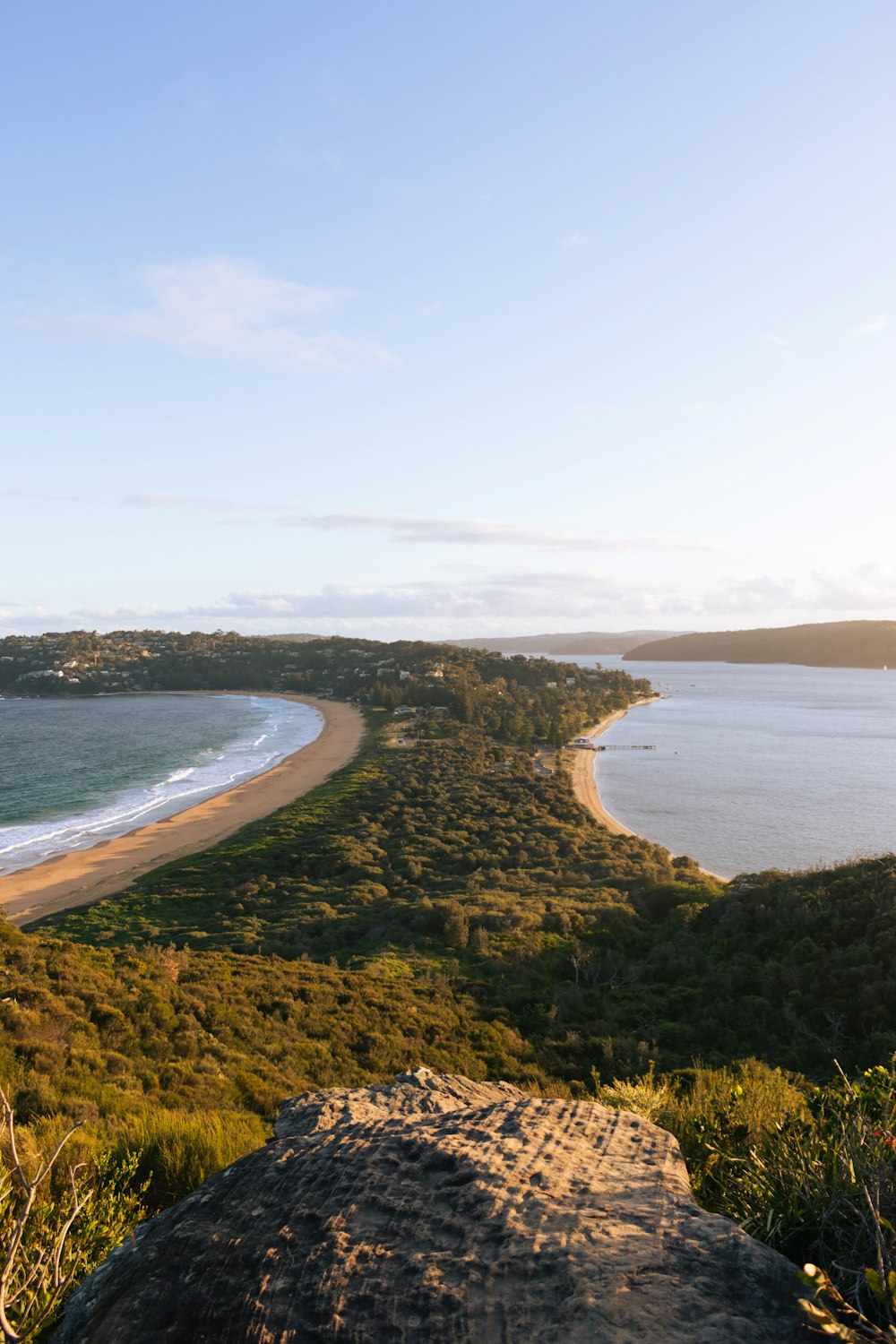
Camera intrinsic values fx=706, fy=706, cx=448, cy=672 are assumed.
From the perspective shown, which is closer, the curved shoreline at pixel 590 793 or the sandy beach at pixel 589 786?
the curved shoreline at pixel 590 793

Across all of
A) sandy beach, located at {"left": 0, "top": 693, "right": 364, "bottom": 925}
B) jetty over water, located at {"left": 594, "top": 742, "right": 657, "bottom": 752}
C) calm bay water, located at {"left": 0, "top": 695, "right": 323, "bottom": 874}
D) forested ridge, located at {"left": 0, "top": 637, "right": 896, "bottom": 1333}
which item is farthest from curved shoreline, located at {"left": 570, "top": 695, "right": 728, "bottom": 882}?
calm bay water, located at {"left": 0, "top": 695, "right": 323, "bottom": 874}

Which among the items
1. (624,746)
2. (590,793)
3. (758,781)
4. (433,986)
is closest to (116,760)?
(590,793)

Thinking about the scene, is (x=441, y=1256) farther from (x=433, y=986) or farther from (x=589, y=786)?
(x=589, y=786)

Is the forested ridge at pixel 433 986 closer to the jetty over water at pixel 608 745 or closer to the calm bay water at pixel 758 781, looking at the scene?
the calm bay water at pixel 758 781

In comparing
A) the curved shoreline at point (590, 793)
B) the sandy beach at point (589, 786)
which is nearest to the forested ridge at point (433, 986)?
the curved shoreline at point (590, 793)

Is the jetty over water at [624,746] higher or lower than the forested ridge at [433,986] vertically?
lower

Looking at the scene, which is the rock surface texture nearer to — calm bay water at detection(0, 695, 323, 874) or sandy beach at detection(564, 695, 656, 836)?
calm bay water at detection(0, 695, 323, 874)
